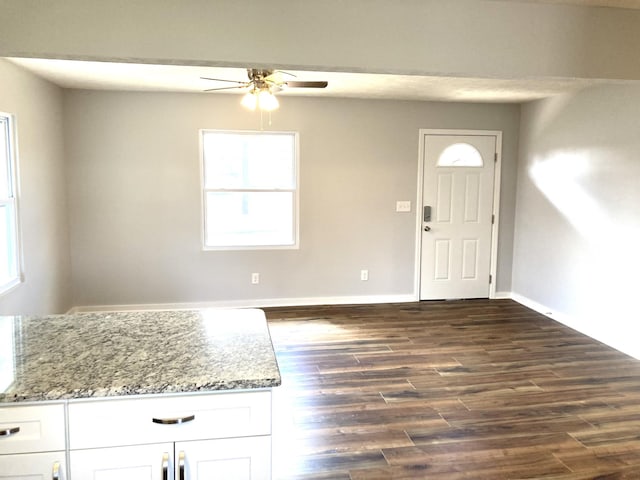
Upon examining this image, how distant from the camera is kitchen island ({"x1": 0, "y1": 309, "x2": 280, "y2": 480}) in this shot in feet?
4.63

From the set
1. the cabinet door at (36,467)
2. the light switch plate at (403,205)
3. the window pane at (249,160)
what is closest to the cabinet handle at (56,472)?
the cabinet door at (36,467)

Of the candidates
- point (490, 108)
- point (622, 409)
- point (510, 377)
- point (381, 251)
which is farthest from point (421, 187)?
point (622, 409)

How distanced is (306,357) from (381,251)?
2.08 m

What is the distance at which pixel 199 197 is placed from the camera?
5297mm

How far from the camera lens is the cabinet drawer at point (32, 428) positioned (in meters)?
1.40

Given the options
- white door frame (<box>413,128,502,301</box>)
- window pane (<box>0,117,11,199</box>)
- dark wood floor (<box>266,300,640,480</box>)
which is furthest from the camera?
white door frame (<box>413,128,502,301</box>)

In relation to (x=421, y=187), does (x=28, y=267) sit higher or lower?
lower

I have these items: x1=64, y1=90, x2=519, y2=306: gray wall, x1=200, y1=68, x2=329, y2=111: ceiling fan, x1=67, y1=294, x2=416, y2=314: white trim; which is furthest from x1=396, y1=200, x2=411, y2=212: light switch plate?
x1=200, y1=68, x2=329, y2=111: ceiling fan

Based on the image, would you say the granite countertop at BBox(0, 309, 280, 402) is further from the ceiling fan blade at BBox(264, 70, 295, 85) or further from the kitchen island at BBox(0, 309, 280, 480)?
the ceiling fan blade at BBox(264, 70, 295, 85)

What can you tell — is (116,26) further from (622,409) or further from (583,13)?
(622,409)

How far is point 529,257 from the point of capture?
5711 mm

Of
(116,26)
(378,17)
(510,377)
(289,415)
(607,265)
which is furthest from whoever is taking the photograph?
(607,265)

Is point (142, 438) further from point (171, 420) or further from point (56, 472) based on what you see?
point (56, 472)

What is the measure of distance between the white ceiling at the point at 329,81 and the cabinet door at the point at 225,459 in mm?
2943
